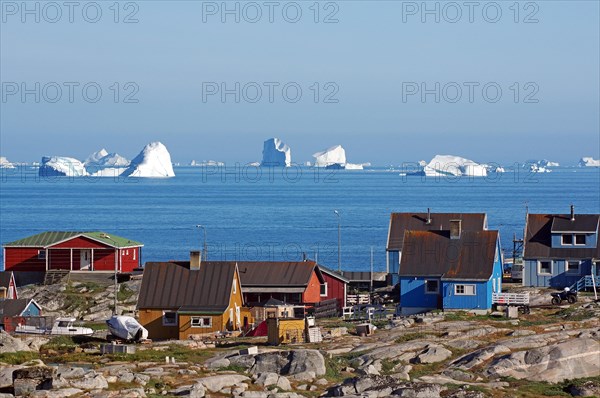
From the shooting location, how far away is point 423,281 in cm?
6075

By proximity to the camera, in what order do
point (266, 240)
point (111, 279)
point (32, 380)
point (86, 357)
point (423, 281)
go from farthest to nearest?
1. point (266, 240)
2. point (111, 279)
3. point (423, 281)
4. point (86, 357)
5. point (32, 380)

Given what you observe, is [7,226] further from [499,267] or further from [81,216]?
[499,267]

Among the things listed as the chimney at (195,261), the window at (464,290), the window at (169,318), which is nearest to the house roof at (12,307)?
the window at (169,318)

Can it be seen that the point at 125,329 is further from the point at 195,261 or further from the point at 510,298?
the point at 510,298

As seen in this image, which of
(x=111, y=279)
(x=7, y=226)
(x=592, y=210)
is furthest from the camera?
(x=592, y=210)

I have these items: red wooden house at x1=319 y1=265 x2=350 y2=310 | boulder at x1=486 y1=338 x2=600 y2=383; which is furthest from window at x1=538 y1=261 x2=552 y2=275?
boulder at x1=486 y1=338 x2=600 y2=383

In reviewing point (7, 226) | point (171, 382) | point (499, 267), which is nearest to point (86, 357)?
point (171, 382)

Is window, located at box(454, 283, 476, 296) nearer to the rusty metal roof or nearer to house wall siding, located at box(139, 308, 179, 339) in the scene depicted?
the rusty metal roof

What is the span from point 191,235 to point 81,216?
151ft

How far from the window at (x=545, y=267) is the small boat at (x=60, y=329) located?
25.5m

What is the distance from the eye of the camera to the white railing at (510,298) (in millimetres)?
59562

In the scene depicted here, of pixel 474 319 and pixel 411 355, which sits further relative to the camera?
pixel 474 319

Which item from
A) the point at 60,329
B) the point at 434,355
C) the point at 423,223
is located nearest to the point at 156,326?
the point at 60,329

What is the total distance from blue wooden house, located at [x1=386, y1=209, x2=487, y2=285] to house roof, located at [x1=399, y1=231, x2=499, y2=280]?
935cm
